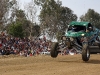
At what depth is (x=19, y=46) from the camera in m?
27.1

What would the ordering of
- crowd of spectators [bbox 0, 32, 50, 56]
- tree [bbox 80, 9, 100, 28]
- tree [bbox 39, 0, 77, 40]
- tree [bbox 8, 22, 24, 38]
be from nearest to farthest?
crowd of spectators [bbox 0, 32, 50, 56] → tree [bbox 8, 22, 24, 38] → tree [bbox 39, 0, 77, 40] → tree [bbox 80, 9, 100, 28]

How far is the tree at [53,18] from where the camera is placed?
1980 inches

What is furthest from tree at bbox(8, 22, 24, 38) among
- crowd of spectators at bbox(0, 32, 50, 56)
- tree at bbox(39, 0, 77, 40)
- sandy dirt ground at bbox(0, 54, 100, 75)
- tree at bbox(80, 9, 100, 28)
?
tree at bbox(80, 9, 100, 28)

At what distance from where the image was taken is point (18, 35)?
121 ft

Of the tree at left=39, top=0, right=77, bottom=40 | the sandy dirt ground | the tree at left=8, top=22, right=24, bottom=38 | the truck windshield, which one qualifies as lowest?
the sandy dirt ground

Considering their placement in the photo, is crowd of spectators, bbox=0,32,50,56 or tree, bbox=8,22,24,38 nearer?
crowd of spectators, bbox=0,32,50,56

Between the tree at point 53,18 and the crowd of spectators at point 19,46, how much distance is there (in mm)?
17300

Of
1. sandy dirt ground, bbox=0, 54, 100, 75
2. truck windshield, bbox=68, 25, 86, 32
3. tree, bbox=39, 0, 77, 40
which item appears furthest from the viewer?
tree, bbox=39, 0, 77, 40

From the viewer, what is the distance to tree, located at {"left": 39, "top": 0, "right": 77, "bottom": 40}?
50281 mm

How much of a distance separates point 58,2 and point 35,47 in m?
24.6

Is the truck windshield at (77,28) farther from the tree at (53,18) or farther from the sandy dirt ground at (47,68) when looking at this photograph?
the tree at (53,18)

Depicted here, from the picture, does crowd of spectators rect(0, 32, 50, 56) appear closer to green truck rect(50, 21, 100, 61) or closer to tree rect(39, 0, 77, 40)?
green truck rect(50, 21, 100, 61)

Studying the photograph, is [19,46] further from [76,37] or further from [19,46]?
[76,37]

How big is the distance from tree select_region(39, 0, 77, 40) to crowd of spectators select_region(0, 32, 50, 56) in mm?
17300
